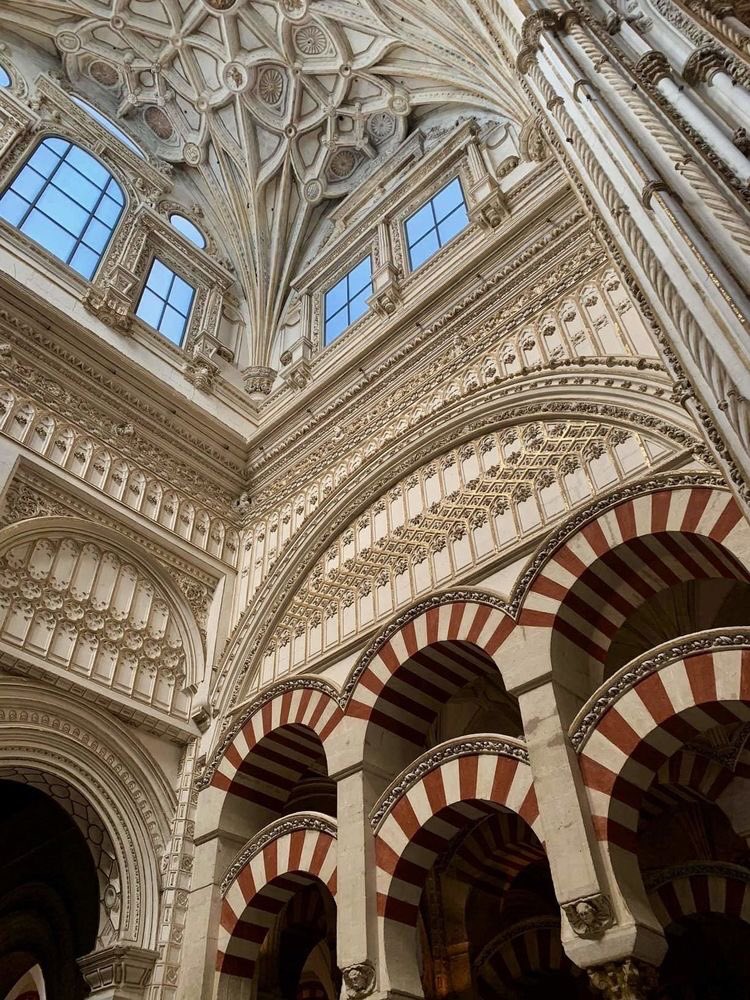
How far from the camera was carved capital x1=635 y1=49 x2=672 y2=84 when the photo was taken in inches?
198

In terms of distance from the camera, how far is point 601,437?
5469mm

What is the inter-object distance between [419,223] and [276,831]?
8.06 m

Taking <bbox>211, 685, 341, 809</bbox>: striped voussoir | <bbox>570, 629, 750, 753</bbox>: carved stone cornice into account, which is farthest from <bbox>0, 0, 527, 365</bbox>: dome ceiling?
<bbox>570, 629, 750, 753</bbox>: carved stone cornice

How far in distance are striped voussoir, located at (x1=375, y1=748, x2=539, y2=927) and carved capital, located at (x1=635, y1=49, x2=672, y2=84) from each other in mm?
4608

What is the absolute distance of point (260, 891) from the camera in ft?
18.5

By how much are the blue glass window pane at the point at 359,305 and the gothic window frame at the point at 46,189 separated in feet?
11.0

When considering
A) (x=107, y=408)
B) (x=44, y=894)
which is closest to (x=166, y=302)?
(x=107, y=408)

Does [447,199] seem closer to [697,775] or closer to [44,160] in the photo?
[44,160]

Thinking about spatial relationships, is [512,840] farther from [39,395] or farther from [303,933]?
[39,395]

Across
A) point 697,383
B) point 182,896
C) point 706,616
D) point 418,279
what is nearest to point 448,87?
point 418,279

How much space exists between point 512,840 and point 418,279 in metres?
6.18

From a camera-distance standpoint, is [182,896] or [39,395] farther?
[39,395]

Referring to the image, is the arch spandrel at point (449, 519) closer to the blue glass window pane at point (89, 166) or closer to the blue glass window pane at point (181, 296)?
the blue glass window pane at point (181, 296)

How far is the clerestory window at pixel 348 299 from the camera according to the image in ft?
34.3
